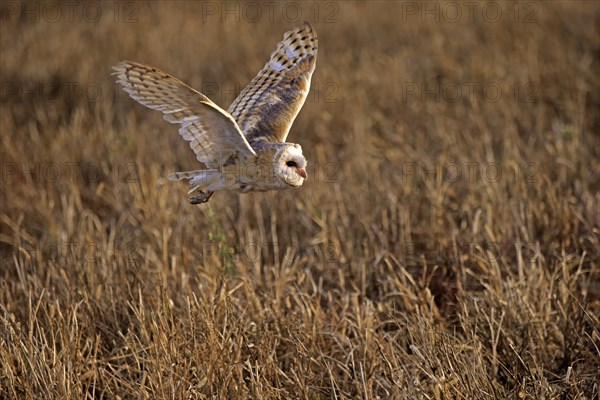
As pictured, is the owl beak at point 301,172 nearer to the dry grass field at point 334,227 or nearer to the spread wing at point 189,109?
the spread wing at point 189,109

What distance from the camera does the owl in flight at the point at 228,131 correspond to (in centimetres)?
332

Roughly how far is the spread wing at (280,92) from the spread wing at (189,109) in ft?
0.98

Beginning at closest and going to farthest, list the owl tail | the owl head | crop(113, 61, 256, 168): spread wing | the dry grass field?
crop(113, 61, 256, 168): spread wing → the owl head → the owl tail → the dry grass field

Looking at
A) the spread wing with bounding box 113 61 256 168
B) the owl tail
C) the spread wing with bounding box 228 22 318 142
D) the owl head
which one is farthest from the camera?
the spread wing with bounding box 228 22 318 142

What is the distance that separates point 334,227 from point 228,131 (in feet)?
6.03

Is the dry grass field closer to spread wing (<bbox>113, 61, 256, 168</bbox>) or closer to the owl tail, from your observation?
the owl tail

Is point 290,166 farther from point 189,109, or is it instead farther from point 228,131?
point 189,109

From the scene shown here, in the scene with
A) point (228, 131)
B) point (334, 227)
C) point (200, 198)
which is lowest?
point (334, 227)

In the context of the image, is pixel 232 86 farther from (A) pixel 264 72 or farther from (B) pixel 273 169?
(B) pixel 273 169

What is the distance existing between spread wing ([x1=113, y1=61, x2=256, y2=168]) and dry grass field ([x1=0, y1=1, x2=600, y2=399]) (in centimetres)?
70

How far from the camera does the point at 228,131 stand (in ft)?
11.3

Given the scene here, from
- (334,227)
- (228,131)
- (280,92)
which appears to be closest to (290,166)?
(228,131)

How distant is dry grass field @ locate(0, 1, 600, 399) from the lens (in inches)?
147

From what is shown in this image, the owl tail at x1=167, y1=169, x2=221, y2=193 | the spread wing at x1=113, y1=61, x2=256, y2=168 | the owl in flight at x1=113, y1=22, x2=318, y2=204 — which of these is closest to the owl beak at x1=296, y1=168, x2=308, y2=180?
the owl in flight at x1=113, y1=22, x2=318, y2=204
